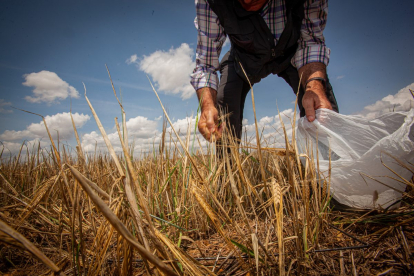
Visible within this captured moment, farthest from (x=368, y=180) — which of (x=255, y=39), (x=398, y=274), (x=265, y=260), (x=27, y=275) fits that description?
(x=27, y=275)

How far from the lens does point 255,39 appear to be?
5.32 ft

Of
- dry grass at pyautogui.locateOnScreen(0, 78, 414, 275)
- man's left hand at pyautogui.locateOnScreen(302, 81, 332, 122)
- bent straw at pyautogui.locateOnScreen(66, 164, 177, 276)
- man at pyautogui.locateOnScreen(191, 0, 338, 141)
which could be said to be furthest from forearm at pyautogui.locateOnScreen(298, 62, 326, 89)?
bent straw at pyautogui.locateOnScreen(66, 164, 177, 276)

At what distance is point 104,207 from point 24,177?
193 centimetres

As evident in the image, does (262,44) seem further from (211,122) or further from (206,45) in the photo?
(211,122)

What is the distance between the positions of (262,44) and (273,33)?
0.70 ft

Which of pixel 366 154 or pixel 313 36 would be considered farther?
pixel 313 36

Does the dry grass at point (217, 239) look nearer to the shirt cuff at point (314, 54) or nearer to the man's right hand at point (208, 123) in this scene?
the man's right hand at point (208, 123)

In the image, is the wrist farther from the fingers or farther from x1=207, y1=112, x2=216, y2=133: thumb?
x1=207, y1=112, x2=216, y2=133: thumb

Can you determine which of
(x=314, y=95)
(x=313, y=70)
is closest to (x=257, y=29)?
(x=313, y=70)

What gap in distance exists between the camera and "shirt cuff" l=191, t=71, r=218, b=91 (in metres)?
1.72

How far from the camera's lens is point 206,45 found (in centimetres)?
178

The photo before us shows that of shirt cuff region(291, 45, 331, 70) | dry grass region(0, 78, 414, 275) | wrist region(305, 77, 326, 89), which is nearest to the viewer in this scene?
dry grass region(0, 78, 414, 275)

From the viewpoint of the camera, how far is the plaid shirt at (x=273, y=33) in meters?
1.53

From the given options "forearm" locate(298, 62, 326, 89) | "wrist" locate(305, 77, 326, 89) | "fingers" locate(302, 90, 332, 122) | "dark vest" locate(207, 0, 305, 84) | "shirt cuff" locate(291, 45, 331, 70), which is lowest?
"fingers" locate(302, 90, 332, 122)
